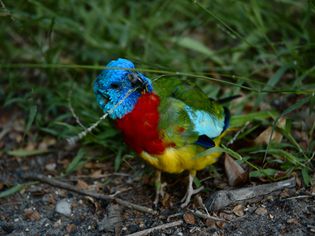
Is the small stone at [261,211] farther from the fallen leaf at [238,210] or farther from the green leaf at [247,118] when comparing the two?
the green leaf at [247,118]

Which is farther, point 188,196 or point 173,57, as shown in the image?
point 173,57

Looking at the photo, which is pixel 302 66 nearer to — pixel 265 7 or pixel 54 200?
pixel 265 7

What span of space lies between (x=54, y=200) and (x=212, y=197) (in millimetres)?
983

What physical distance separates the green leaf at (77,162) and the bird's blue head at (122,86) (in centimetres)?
68

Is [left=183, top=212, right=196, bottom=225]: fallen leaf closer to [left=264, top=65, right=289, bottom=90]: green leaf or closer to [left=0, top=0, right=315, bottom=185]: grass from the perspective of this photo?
[left=0, top=0, right=315, bottom=185]: grass

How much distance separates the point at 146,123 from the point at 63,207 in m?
0.77

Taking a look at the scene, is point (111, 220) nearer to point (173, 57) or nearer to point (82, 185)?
point (82, 185)

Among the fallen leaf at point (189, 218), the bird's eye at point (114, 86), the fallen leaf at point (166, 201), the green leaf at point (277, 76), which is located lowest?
the fallen leaf at point (166, 201)

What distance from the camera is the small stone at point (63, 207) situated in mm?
2982

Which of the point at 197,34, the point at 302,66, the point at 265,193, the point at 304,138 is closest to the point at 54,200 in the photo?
the point at 265,193

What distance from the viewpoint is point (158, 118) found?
274cm

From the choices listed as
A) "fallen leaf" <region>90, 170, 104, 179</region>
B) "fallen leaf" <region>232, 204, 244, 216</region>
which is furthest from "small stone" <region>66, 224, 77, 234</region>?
"fallen leaf" <region>232, 204, 244, 216</region>

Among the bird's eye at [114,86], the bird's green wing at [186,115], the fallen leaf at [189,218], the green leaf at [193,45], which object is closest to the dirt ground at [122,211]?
the fallen leaf at [189,218]

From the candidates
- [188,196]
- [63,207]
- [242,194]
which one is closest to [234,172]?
[242,194]
